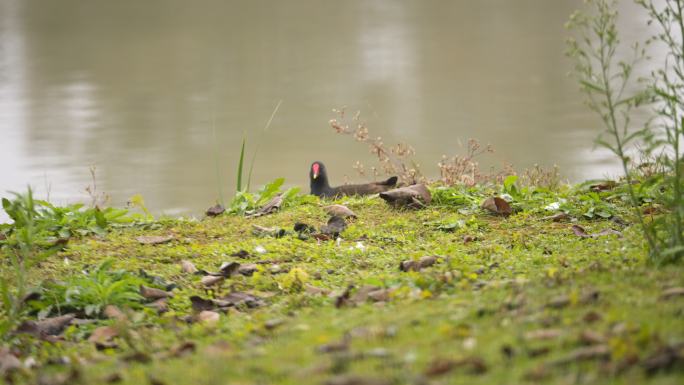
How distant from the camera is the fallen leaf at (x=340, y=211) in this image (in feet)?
16.5

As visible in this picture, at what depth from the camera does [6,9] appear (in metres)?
23.2

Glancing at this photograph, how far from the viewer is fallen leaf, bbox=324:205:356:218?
16.5 feet

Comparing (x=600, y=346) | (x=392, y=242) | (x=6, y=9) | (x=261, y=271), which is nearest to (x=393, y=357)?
(x=600, y=346)

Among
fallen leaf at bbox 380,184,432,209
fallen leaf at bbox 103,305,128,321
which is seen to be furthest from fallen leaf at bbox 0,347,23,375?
fallen leaf at bbox 380,184,432,209

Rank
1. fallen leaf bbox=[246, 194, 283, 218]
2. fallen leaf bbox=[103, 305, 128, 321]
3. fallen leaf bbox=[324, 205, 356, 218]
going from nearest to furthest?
fallen leaf bbox=[103, 305, 128, 321]
fallen leaf bbox=[324, 205, 356, 218]
fallen leaf bbox=[246, 194, 283, 218]

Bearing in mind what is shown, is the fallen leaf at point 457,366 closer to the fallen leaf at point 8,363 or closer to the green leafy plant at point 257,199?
the fallen leaf at point 8,363

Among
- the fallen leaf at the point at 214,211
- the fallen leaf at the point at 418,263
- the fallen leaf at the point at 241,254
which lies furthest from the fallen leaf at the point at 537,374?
the fallen leaf at the point at 214,211

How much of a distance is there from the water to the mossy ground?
9.60 ft

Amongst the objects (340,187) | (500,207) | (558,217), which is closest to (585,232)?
(558,217)

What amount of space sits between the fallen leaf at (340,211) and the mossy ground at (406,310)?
189mm

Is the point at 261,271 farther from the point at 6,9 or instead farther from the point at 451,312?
the point at 6,9

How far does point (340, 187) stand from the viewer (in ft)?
20.9

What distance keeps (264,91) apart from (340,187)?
24.4 feet

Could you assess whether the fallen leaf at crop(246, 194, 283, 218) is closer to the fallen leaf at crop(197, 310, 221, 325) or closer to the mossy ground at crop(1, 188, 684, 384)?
the mossy ground at crop(1, 188, 684, 384)
